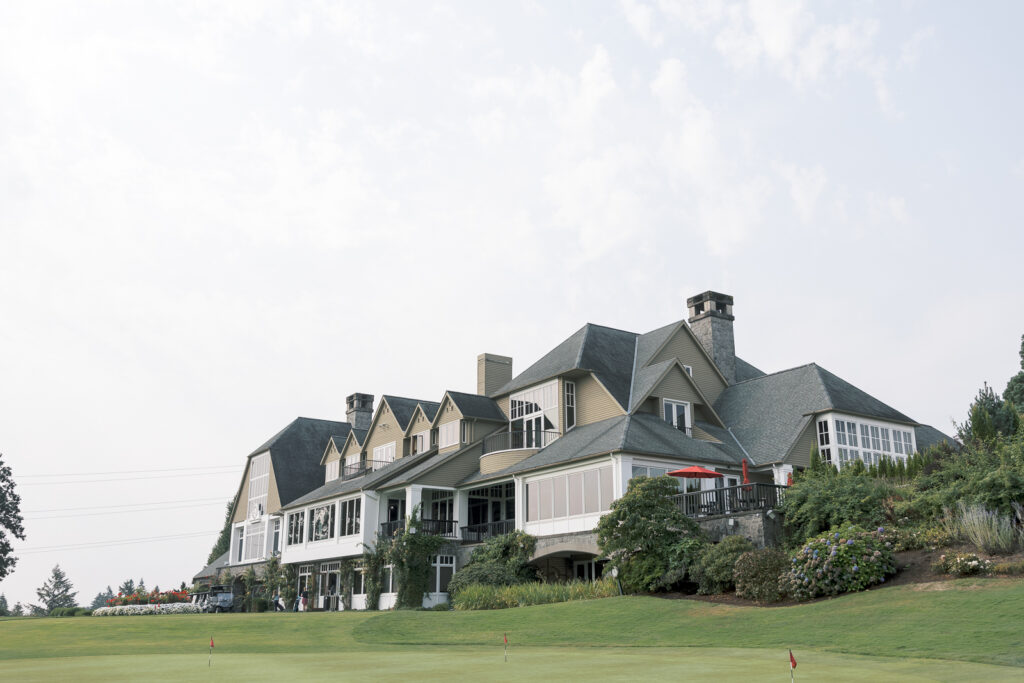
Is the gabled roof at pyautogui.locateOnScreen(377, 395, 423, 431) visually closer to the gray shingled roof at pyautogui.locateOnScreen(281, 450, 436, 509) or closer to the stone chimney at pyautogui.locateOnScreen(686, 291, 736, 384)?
the gray shingled roof at pyautogui.locateOnScreen(281, 450, 436, 509)

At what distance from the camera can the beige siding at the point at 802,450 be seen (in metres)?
34.3

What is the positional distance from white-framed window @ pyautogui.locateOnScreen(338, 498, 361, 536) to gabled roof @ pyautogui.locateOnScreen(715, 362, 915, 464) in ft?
56.2

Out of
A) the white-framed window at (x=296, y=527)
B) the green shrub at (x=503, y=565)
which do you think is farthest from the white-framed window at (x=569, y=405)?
the white-framed window at (x=296, y=527)

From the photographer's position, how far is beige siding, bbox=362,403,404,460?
47219mm

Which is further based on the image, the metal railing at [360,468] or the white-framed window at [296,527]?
the metal railing at [360,468]

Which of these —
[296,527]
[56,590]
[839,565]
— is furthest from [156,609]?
[56,590]

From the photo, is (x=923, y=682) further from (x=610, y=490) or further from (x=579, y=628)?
(x=610, y=490)

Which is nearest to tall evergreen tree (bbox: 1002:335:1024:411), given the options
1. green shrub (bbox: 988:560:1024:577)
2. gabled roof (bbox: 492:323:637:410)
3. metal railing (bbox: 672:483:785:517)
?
gabled roof (bbox: 492:323:637:410)

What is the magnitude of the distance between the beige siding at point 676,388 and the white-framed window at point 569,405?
3669 millimetres

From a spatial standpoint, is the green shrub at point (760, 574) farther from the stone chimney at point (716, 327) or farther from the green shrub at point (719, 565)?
the stone chimney at point (716, 327)

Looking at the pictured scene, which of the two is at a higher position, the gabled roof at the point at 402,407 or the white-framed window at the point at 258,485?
the gabled roof at the point at 402,407

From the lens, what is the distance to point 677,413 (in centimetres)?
3769

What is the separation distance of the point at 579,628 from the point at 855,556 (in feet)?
22.5

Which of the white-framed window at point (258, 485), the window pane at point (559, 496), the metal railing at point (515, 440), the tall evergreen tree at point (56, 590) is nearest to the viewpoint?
the window pane at point (559, 496)
